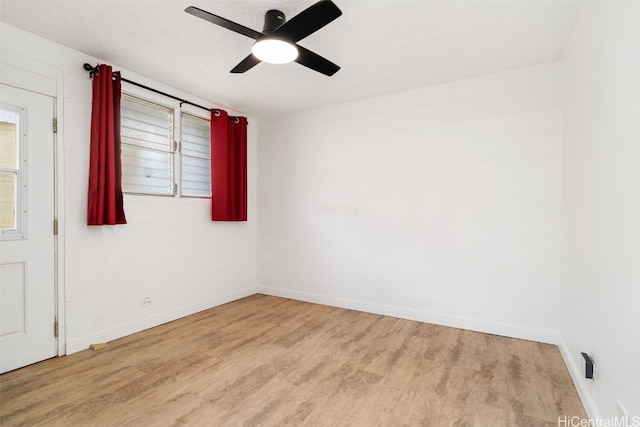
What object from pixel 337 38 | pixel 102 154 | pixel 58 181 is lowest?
pixel 58 181

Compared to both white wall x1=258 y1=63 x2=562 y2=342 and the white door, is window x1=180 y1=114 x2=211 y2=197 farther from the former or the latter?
the white door

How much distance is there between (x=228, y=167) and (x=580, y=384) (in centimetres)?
386

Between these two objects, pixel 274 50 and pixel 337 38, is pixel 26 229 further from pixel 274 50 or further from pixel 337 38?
pixel 337 38

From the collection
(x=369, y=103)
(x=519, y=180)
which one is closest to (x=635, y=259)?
(x=519, y=180)

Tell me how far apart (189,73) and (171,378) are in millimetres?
2767

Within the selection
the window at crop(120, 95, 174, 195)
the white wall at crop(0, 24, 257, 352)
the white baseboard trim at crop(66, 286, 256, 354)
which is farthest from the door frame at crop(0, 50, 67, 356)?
the window at crop(120, 95, 174, 195)

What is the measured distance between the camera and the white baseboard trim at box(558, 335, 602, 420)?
167 cm

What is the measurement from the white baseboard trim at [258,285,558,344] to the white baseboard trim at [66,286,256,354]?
75cm

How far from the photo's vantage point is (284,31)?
1893mm

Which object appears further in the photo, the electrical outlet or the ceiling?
the ceiling

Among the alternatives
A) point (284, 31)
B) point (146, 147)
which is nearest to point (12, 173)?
point (146, 147)

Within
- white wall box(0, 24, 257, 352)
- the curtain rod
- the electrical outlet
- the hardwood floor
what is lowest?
the hardwood floor

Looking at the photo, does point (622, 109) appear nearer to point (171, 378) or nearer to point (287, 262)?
point (171, 378)

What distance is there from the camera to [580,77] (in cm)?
214
